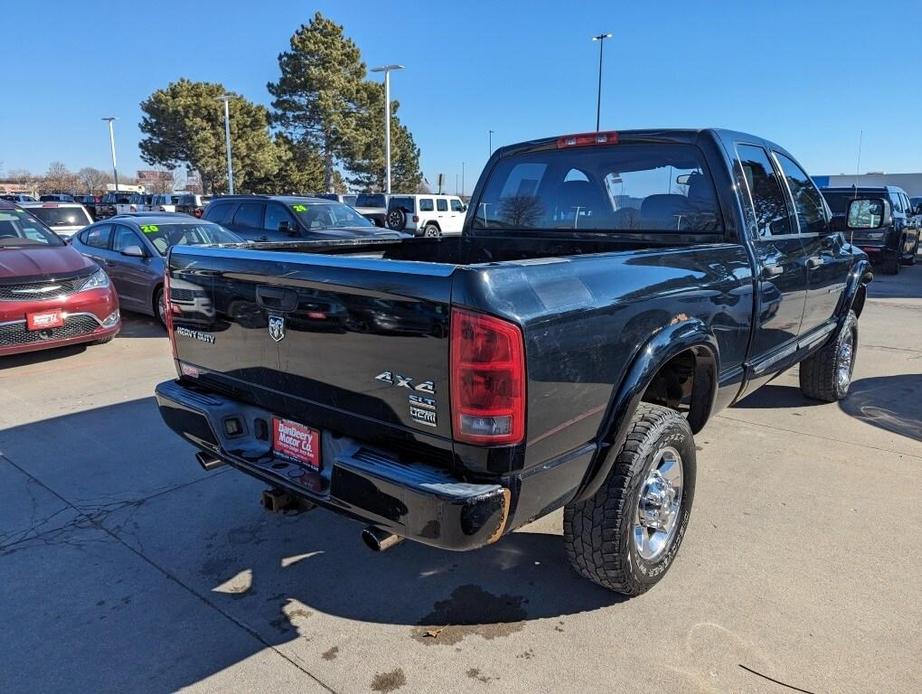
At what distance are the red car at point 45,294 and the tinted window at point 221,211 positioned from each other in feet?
16.4

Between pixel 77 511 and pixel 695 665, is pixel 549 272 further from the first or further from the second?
pixel 77 511

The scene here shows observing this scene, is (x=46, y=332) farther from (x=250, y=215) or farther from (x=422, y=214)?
(x=422, y=214)

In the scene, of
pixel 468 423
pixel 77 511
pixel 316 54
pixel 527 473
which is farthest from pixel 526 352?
pixel 316 54

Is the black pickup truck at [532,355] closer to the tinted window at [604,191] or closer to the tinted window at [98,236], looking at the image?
the tinted window at [604,191]

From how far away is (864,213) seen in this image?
462 centimetres

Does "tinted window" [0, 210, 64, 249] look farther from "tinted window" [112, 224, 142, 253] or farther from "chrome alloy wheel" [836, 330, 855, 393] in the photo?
"chrome alloy wheel" [836, 330, 855, 393]

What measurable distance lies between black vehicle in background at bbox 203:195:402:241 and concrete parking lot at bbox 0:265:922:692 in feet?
24.3

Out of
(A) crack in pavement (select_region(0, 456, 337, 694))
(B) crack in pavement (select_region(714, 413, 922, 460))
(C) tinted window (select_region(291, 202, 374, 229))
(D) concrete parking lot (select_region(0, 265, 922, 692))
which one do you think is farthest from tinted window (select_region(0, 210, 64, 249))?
(B) crack in pavement (select_region(714, 413, 922, 460))

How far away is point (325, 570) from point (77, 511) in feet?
5.22

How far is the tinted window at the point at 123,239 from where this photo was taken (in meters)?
8.98

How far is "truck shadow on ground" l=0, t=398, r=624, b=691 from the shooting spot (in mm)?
2553

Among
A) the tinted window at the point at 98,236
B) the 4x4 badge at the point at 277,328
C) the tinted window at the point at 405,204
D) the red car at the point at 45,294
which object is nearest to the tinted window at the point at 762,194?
the 4x4 badge at the point at 277,328

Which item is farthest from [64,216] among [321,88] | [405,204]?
[321,88]

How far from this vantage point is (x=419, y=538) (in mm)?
2117
